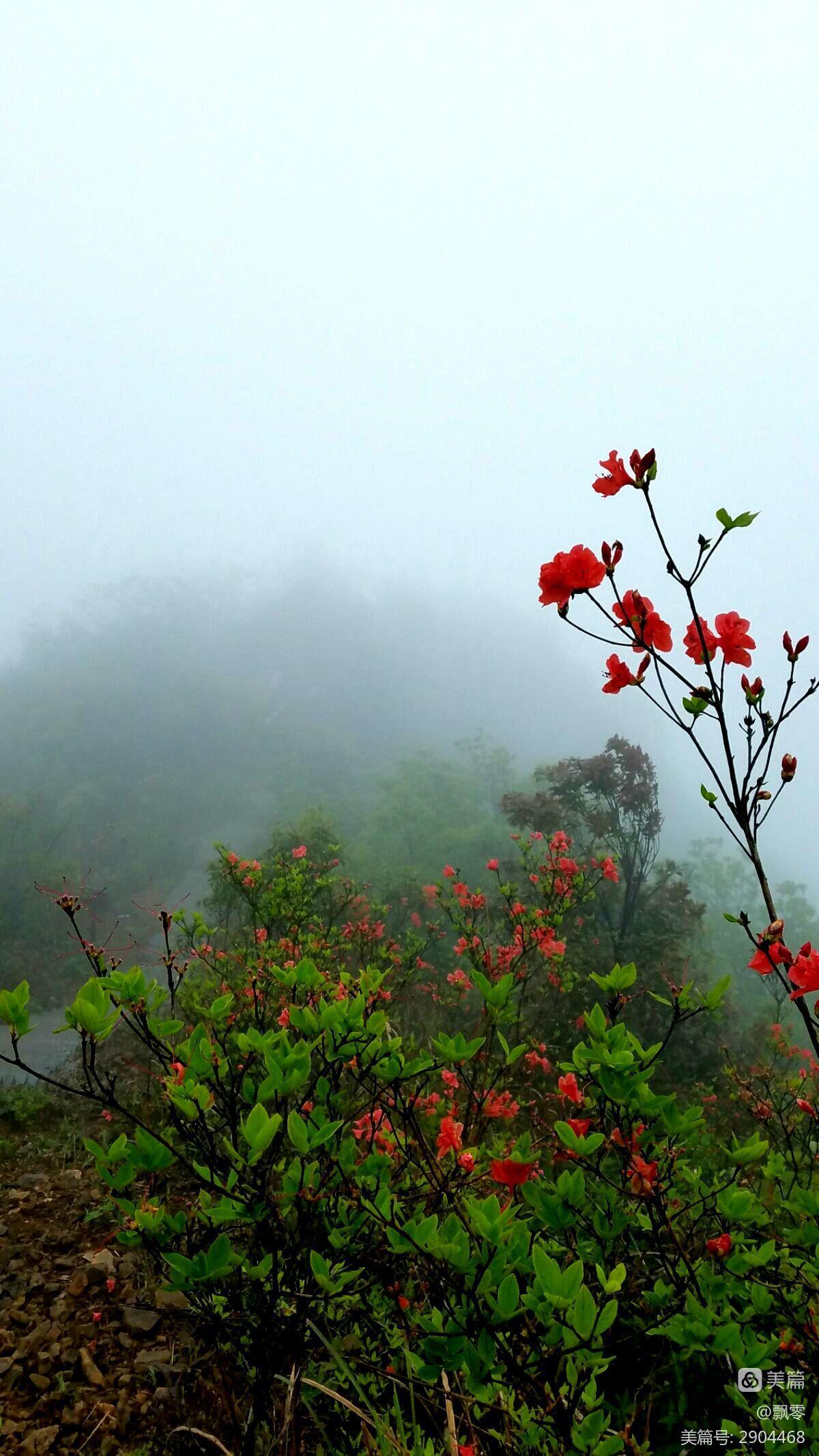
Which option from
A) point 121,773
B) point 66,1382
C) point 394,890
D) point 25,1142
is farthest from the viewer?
point 121,773

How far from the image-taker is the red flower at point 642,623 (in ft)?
4.80

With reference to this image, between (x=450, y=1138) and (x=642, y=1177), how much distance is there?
0.63 m

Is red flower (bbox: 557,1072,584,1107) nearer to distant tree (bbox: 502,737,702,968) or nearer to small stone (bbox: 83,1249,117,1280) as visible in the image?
small stone (bbox: 83,1249,117,1280)

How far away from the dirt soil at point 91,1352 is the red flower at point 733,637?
1961mm

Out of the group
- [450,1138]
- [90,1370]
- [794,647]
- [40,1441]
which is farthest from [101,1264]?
[794,647]

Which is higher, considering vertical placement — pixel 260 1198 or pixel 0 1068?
pixel 0 1068

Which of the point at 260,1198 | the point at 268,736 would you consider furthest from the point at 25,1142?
the point at 268,736

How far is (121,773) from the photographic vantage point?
41.7 m

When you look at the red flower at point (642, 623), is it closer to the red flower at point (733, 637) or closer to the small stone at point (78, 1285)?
the red flower at point (733, 637)

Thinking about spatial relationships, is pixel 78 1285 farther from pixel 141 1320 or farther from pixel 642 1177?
pixel 642 1177

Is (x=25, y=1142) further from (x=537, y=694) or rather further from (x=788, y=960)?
(x=537, y=694)

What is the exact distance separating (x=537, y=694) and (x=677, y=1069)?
73.9 metres

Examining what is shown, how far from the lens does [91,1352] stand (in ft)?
7.61

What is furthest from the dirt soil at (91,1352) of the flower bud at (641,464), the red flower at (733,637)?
the flower bud at (641,464)
